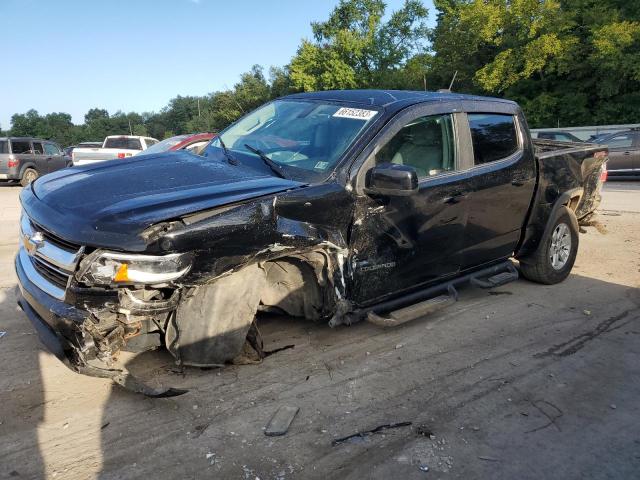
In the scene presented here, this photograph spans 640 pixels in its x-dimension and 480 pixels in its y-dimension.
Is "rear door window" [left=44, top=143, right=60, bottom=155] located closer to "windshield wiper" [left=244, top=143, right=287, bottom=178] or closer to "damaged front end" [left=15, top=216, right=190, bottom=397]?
"windshield wiper" [left=244, top=143, right=287, bottom=178]

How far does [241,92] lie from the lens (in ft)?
220

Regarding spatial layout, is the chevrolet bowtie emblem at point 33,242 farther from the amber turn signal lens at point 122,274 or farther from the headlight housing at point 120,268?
the amber turn signal lens at point 122,274

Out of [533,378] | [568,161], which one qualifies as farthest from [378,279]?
[568,161]

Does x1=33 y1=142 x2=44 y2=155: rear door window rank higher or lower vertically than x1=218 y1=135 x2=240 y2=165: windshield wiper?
lower

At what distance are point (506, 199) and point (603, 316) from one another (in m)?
1.42

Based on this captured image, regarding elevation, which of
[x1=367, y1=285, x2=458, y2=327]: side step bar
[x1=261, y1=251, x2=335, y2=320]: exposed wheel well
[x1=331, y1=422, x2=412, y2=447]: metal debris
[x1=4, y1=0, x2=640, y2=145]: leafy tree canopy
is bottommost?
[x1=331, y1=422, x2=412, y2=447]: metal debris

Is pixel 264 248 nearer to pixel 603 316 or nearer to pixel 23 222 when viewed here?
pixel 23 222

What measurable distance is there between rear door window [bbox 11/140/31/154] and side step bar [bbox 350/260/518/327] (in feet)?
58.4

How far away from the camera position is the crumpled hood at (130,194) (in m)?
2.67

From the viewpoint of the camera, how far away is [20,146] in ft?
58.2

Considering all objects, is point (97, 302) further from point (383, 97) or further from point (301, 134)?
point (383, 97)

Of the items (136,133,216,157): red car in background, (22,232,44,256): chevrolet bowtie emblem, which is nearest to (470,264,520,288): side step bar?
(22,232,44,256): chevrolet bowtie emblem

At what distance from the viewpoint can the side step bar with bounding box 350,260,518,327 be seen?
12.0 ft

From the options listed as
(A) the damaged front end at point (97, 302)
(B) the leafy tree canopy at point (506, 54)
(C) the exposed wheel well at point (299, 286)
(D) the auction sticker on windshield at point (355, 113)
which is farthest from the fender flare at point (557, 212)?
(B) the leafy tree canopy at point (506, 54)
